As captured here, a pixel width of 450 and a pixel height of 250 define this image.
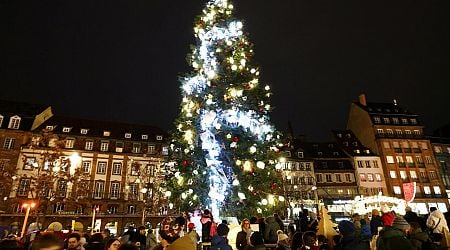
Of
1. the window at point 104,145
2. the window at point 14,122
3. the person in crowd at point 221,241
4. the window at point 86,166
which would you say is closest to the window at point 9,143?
the window at point 14,122

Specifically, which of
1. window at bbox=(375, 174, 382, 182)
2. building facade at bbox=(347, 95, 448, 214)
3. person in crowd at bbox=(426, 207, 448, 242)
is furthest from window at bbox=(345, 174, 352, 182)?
person in crowd at bbox=(426, 207, 448, 242)

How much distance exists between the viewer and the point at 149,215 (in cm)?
4256

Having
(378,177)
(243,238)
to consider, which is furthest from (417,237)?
(378,177)

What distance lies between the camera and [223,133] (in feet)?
43.4

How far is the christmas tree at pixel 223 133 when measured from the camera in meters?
12.5

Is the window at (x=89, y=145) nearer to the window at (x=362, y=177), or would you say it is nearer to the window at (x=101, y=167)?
the window at (x=101, y=167)

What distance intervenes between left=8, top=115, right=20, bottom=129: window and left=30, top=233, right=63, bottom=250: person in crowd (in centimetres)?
4671

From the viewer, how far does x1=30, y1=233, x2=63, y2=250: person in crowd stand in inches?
118

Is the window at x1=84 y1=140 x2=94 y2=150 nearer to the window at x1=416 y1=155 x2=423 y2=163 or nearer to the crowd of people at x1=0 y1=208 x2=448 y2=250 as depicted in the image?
the crowd of people at x1=0 y1=208 x2=448 y2=250

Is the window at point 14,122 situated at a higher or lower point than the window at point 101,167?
higher

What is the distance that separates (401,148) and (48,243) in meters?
62.5

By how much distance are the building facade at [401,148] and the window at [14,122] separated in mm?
58502

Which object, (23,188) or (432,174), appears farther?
(432,174)

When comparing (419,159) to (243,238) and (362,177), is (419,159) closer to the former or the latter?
(362,177)
